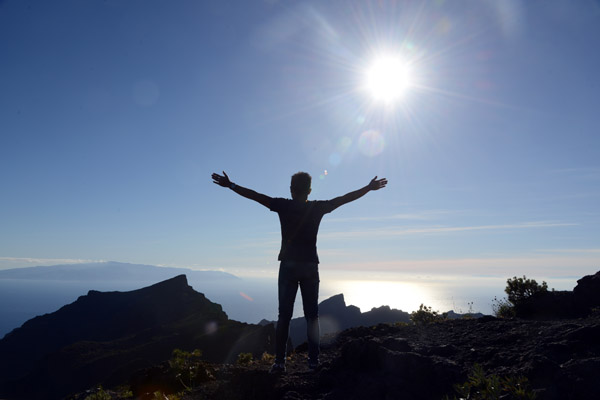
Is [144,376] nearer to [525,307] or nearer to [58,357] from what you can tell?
[525,307]

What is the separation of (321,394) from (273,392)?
643mm

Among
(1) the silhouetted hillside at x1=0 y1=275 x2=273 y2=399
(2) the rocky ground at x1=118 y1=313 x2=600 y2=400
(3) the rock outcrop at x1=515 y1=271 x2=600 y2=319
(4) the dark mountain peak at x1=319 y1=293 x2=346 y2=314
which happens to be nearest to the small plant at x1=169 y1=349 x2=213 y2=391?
(2) the rocky ground at x1=118 y1=313 x2=600 y2=400

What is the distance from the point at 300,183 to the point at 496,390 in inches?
142

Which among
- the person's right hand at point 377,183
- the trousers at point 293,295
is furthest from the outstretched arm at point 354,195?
the trousers at point 293,295

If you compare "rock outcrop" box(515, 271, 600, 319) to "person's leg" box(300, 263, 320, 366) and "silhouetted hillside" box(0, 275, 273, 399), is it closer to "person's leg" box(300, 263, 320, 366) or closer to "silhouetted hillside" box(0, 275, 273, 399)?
"person's leg" box(300, 263, 320, 366)

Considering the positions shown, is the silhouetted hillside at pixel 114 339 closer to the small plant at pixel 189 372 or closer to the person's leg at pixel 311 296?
the small plant at pixel 189 372

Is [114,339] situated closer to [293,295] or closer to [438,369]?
[293,295]

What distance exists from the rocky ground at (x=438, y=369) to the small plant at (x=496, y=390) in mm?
45

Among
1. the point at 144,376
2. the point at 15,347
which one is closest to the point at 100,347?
the point at 15,347

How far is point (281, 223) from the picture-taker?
511cm

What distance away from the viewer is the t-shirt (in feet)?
16.1

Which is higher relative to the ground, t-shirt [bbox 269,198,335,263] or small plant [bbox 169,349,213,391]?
t-shirt [bbox 269,198,335,263]

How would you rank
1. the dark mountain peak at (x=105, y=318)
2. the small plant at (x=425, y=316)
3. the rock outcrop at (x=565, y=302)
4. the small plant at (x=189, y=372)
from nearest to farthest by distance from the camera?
the small plant at (x=189, y=372) < the rock outcrop at (x=565, y=302) < the small plant at (x=425, y=316) < the dark mountain peak at (x=105, y=318)

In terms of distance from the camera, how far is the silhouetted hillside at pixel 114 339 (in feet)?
174
